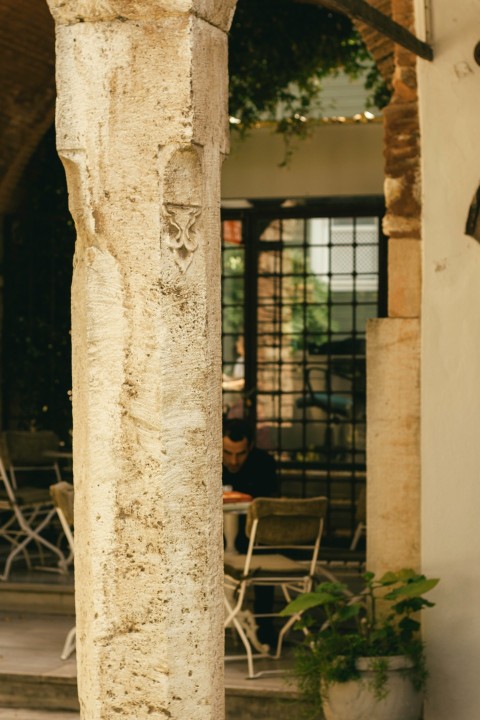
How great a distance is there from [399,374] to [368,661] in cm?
140

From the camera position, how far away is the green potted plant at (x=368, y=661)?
6137 mm

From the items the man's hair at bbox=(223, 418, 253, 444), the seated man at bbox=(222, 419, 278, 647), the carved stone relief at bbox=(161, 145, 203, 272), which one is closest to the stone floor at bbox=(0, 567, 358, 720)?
the seated man at bbox=(222, 419, 278, 647)

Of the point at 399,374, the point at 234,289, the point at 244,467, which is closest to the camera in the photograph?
the point at 399,374

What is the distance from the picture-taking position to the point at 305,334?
426 inches

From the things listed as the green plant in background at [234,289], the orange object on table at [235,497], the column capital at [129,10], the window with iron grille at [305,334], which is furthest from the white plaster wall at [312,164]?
the column capital at [129,10]

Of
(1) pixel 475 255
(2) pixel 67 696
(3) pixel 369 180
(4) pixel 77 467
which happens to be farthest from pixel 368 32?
(4) pixel 77 467

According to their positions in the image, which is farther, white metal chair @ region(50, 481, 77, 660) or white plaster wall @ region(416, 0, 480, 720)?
white metal chair @ region(50, 481, 77, 660)

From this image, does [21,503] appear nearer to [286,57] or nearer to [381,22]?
[286,57]

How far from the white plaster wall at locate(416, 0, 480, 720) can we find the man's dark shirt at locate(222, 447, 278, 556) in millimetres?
2047

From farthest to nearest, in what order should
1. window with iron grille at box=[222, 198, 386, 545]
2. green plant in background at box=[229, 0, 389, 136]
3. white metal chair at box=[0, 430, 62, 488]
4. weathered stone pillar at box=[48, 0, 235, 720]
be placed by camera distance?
window with iron grille at box=[222, 198, 386, 545] → green plant in background at box=[229, 0, 389, 136] → white metal chair at box=[0, 430, 62, 488] → weathered stone pillar at box=[48, 0, 235, 720]

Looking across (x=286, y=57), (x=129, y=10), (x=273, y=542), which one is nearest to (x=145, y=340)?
(x=129, y=10)

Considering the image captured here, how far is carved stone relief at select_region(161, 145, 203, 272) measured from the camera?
362cm

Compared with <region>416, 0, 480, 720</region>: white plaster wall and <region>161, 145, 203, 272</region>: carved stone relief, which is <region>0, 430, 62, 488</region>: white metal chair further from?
<region>161, 145, 203, 272</region>: carved stone relief

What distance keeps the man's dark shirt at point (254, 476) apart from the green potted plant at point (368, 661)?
1987mm
